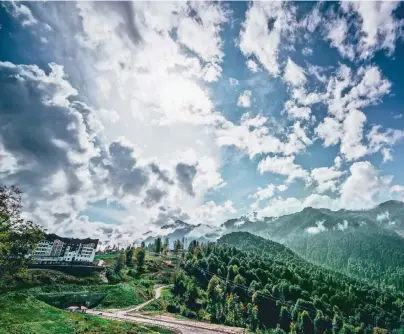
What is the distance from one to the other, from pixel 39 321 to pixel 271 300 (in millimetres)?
103033

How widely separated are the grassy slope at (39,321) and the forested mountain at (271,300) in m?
49.3

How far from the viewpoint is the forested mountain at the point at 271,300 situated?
10481 cm

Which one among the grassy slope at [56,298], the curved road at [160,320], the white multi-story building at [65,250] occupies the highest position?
the white multi-story building at [65,250]

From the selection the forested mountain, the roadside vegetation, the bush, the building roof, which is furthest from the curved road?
the building roof

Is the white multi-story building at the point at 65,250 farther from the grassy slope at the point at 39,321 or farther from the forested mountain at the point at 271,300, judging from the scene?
the grassy slope at the point at 39,321

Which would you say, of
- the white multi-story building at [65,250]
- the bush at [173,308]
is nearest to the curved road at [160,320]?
the bush at [173,308]

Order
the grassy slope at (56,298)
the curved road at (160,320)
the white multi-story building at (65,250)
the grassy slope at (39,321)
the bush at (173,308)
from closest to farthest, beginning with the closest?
the grassy slope at (39,321) < the grassy slope at (56,298) < the curved road at (160,320) < the bush at (173,308) < the white multi-story building at (65,250)

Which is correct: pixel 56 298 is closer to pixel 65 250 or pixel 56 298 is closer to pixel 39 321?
pixel 39 321

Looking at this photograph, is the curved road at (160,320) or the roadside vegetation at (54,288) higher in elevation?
the roadside vegetation at (54,288)

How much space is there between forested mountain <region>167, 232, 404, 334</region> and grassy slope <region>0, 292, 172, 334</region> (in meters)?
49.3

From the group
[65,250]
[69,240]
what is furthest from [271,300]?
[69,240]

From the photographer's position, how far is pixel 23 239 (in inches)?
2000

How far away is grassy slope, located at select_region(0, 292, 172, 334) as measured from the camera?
4241cm

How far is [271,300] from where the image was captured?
122188mm
